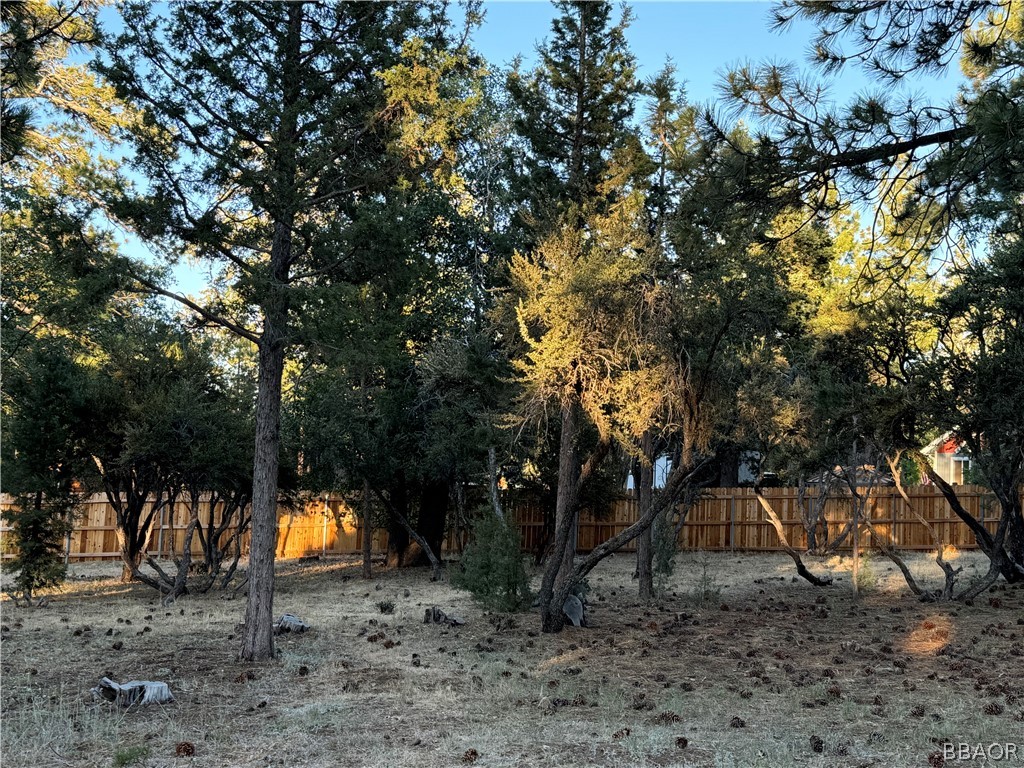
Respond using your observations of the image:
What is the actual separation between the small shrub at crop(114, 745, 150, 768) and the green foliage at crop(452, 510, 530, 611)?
6.33 m

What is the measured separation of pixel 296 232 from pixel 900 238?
549 cm

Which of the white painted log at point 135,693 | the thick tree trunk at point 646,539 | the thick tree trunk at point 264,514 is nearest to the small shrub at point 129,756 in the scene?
the white painted log at point 135,693

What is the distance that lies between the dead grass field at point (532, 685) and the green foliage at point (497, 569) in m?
0.34

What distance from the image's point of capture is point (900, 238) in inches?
251

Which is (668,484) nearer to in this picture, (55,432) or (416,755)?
(416,755)

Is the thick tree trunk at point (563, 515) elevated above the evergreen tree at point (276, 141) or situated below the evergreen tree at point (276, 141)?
below

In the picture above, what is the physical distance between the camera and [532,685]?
739 centimetres

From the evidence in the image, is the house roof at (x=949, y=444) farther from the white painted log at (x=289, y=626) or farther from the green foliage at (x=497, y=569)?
the white painted log at (x=289, y=626)

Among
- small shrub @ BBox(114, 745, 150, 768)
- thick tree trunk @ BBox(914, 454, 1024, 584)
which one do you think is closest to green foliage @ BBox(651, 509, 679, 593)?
thick tree trunk @ BBox(914, 454, 1024, 584)

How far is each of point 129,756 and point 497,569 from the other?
6.57 m

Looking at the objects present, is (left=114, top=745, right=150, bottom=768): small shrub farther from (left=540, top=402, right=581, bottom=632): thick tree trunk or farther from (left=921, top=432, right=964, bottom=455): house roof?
(left=921, top=432, right=964, bottom=455): house roof

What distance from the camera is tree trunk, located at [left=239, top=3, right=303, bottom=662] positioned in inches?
337

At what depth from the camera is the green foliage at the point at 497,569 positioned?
37.0ft

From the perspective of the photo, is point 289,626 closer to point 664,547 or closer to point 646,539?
point 646,539
